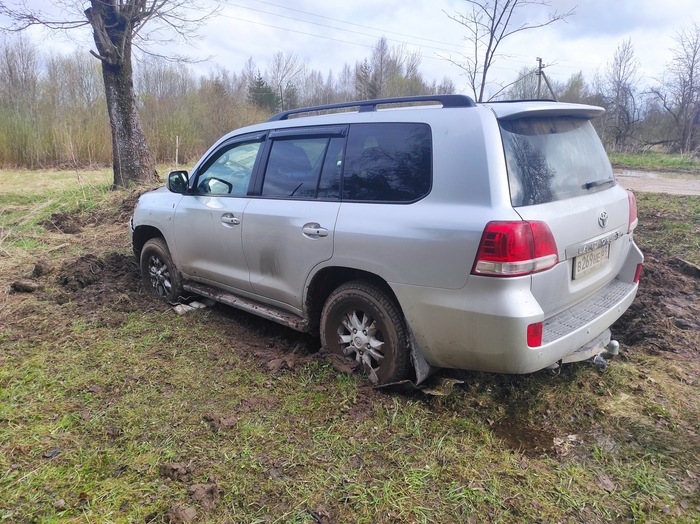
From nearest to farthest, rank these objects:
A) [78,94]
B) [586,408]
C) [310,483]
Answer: [310,483] < [586,408] < [78,94]

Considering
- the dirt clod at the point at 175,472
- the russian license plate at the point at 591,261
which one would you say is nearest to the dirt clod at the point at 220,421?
the dirt clod at the point at 175,472

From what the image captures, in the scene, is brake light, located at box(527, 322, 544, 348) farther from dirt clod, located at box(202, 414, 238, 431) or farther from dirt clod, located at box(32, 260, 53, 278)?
dirt clod, located at box(32, 260, 53, 278)

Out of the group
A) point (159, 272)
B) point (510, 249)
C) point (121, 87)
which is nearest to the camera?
point (510, 249)

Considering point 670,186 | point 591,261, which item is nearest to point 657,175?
point 670,186

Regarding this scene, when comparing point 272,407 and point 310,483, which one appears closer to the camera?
point 310,483

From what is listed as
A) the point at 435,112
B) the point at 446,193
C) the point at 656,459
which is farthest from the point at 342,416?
the point at 435,112

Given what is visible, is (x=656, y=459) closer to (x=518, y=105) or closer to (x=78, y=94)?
(x=518, y=105)

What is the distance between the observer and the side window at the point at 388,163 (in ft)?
9.17

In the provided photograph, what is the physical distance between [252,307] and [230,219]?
769 mm

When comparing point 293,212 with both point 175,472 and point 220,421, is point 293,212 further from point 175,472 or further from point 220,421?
point 175,472

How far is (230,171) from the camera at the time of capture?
4.19 meters

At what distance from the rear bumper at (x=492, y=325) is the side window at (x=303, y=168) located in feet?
3.38

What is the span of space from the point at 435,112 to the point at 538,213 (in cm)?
88

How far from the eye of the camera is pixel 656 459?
2.45 metres
